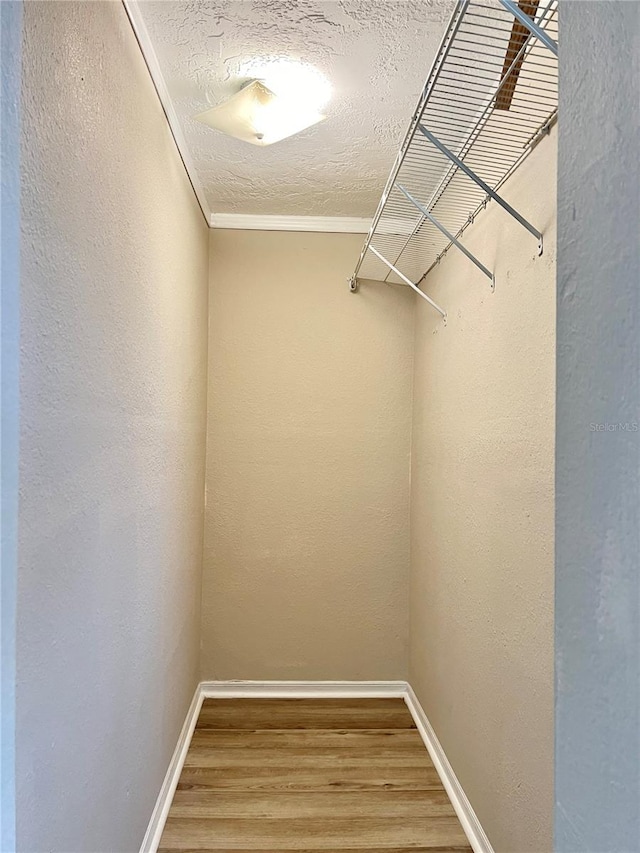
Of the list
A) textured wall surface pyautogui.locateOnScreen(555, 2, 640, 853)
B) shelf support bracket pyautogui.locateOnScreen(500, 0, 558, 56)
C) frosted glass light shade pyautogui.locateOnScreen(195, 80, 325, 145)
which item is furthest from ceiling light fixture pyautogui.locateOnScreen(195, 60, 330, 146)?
textured wall surface pyautogui.locateOnScreen(555, 2, 640, 853)

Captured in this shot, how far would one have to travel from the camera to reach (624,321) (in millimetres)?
483

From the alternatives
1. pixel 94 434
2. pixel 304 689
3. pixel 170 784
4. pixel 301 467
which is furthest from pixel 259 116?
pixel 304 689

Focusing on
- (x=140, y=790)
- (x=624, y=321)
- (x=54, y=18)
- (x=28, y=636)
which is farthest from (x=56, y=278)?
(x=140, y=790)

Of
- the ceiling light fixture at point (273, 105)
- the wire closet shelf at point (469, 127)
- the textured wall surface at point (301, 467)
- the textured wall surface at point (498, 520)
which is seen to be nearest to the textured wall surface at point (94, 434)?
the ceiling light fixture at point (273, 105)

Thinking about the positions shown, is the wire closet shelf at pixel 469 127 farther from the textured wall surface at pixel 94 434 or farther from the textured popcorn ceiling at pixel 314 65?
the textured wall surface at pixel 94 434

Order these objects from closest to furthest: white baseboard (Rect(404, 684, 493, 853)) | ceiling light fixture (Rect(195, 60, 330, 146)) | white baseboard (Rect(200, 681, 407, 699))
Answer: ceiling light fixture (Rect(195, 60, 330, 146))
white baseboard (Rect(404, 684, 493, 853))
white baseboard (Rect(200, 681, 407, 699))

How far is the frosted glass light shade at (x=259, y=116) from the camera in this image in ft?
5.37

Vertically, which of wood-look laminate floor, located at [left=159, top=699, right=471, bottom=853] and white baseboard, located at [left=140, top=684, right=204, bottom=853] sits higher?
white baseboard, located at [left=140, top=684, right=204, bottom=853]

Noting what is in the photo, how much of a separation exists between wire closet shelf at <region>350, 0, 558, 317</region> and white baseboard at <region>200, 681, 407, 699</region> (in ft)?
6.14

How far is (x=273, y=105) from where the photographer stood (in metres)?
1.68

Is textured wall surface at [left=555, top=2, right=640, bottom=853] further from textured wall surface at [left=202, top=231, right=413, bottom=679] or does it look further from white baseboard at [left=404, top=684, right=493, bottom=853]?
textured wall surface at [left=202, top=231, right=413, bottom=679]

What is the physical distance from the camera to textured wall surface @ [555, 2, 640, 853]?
0.47 metres

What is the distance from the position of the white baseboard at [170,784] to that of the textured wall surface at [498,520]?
102 cm

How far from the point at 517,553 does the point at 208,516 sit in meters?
1.67
